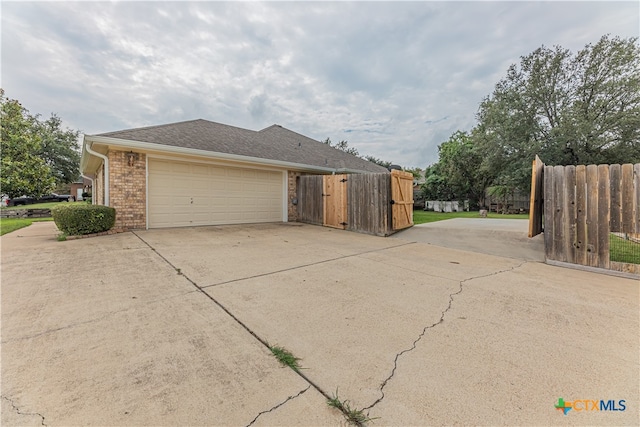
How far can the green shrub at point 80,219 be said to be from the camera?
628 cm

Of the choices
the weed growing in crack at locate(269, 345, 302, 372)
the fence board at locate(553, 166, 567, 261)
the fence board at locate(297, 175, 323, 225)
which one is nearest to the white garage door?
the fence board at locate(297, 175, 323, 225)

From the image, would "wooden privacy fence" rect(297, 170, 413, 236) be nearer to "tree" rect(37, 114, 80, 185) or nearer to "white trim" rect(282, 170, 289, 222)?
"white trim" rect(282, 170, 289, 222)

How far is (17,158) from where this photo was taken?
13555 mm

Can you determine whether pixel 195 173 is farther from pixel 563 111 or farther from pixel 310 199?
pixel 563 111

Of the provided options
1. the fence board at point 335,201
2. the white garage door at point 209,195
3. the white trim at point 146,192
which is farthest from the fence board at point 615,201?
the white trim at point 146,192

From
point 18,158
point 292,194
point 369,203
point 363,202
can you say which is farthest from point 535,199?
point 18,158

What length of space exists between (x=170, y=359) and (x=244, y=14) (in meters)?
9.50

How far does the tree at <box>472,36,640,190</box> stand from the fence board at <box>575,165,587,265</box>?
36.7 feet

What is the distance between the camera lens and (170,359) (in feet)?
6.03

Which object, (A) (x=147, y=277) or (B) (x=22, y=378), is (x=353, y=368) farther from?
(A) (x=147, y=277)

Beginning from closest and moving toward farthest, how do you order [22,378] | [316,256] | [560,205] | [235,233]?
1. [22,378]
2. [560,205]
3. [316,256]
4. [235,233]

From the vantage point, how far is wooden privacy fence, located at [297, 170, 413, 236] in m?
7.71

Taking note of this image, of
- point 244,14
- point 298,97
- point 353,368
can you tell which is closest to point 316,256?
point 353,368

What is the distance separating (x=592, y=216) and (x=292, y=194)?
8894mm
